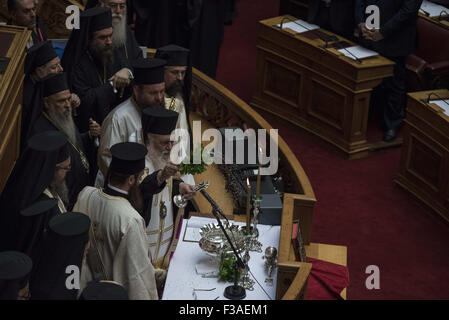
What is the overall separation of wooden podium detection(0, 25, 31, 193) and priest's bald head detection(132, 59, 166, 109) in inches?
32.5

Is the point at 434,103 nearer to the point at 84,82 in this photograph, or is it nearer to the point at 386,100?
the point at 386,100

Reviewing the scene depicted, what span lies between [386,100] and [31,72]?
4.63 meters

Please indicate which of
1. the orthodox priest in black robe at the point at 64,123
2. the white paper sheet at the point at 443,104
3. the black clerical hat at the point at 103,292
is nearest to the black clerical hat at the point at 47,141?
the orthodox priest in black robe at the point at 64,123

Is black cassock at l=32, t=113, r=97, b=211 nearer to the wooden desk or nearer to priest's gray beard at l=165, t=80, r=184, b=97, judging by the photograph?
priest's gray beard at l=165, t=80, r=184, b=97

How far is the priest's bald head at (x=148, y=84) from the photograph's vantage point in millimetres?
5594

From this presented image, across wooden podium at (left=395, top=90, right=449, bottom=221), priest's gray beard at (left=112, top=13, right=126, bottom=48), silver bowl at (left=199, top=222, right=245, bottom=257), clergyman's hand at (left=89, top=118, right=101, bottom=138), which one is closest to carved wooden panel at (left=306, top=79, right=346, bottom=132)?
wooden podium at (left=395, top=90, right=449, bottom=221)

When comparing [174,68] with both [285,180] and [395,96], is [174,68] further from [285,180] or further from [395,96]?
[395,96]

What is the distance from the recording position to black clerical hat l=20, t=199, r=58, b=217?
4.20m

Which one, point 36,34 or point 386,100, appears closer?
point 36,34

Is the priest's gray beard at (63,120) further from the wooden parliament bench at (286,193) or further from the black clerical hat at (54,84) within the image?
the wooden parliament bench at (286,193)

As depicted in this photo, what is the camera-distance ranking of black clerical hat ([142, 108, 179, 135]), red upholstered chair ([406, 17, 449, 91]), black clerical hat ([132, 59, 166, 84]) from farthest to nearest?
red upholstered chair ([406, 17, 449, 91])
black clerical hat ([132, 59, 166, 84])
black clerical hat ([142, 108, 179, 135])

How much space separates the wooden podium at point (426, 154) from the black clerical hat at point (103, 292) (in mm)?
4519

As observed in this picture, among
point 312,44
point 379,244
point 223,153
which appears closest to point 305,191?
point 223,153

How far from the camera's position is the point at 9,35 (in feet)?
18.1
